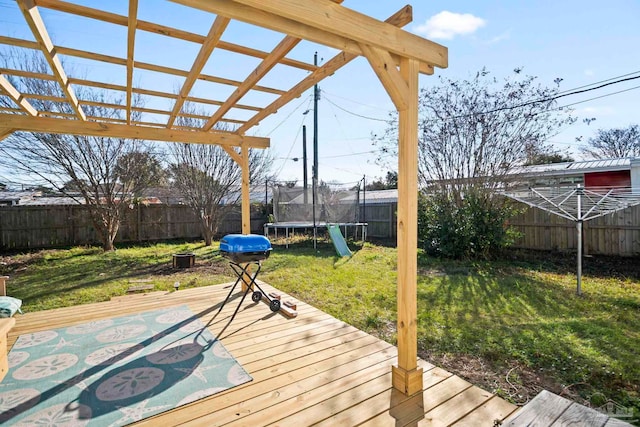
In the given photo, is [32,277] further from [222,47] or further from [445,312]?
[445,312]

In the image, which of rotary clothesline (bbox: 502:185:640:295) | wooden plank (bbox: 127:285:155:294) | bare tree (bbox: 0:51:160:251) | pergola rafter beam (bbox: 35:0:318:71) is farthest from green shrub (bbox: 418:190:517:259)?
bare tree (bbox: 0:51:160:251)

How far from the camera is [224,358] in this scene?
7.20 feet

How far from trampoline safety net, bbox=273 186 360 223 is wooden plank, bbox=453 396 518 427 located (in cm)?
715

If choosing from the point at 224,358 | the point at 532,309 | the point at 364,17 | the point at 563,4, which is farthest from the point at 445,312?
the point at 563,4

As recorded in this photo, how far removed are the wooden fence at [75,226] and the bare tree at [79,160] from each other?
756mm

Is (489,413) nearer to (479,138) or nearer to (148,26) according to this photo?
(148,26)

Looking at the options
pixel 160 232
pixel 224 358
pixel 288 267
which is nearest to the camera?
pixel 224 358

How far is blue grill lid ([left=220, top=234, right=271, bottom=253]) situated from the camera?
9.17ft

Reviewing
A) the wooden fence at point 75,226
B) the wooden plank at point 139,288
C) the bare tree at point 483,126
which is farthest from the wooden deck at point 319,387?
the wooden fence at point 75,226

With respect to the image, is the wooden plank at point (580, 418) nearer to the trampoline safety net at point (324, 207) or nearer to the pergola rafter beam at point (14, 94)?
the pergola rafter beam at point (14, 94)

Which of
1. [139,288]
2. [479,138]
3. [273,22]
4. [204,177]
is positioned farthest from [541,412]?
[204,177]

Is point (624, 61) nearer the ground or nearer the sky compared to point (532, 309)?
nearer the sky

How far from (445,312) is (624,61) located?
6.61 m

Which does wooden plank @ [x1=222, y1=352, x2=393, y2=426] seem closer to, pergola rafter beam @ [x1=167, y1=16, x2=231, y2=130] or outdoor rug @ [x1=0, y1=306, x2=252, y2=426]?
outdoor rug @ [x1=0, y1=306, x2=252, y2=426]
